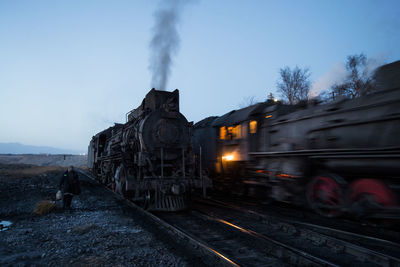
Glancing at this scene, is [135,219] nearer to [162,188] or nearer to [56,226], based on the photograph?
[162,188]

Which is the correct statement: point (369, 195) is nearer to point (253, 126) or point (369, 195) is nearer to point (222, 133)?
point (253, 126)

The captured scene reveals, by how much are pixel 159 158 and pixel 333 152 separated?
5.28 metres

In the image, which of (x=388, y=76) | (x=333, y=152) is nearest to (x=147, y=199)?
(x=333, y=152)

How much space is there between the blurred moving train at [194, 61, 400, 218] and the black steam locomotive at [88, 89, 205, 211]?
2.42m

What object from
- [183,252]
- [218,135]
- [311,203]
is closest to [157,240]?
[183,252]

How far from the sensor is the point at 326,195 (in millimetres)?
6066

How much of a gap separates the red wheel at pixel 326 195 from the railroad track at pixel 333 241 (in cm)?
57

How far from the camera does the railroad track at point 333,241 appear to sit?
413 cm

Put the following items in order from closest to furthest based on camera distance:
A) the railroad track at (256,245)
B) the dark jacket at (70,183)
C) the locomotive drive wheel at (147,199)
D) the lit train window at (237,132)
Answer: the railroad track at (256,245) < the locomotive drive wheel at (147,199) < the dark jacket at (70,183) < the lit train window at (237,132)

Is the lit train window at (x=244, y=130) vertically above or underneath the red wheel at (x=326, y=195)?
above

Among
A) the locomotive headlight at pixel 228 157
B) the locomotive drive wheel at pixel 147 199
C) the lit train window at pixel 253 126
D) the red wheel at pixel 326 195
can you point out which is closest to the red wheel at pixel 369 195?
the red wheel at pixel 326 195

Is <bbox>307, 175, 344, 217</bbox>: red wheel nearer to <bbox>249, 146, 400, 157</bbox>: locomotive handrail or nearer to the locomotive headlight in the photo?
<bbox>249, 146, 400, 157</bbox>: locomotive handrail

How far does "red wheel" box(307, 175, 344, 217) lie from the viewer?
226 inches

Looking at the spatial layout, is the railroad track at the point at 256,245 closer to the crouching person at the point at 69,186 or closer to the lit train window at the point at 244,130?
the crouching person at the point at 69,186
